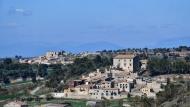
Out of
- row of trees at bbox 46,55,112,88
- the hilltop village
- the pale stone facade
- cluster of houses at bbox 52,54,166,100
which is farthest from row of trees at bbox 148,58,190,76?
row of trees at bbox 46,55,112,88

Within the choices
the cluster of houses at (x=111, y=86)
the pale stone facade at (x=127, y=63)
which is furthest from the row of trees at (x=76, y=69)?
the pale stone facade at (x=127, y=63)

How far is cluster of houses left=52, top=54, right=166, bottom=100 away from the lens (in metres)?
47.3

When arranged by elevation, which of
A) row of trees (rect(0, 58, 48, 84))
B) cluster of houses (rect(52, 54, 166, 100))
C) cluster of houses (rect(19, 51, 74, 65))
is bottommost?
cluster of houses (rect(52, 54, 166, 100))

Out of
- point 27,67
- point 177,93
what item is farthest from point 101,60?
point 177,93

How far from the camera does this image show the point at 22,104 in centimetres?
4241

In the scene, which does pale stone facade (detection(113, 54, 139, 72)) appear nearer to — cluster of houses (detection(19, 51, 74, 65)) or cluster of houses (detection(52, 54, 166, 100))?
cluster of houses (detection(52, 54, 166, 100))

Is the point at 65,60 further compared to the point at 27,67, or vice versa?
the point at 65,60

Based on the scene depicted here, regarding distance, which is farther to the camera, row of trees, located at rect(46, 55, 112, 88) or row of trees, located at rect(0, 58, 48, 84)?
row of trees, located at rect(0, 58, 48, 84)

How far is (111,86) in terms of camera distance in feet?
162

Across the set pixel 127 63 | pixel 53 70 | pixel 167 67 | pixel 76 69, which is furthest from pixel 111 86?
pixel 53 70

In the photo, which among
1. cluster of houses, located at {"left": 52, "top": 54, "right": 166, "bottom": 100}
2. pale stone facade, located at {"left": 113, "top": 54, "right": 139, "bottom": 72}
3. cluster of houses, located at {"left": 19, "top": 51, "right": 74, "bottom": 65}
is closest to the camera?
cluster of houses, located at {"left": 52, "top": 54, "right": 166, "bottom": 100}

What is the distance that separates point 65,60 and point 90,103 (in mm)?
37274

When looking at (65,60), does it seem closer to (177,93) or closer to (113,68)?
(113,68)

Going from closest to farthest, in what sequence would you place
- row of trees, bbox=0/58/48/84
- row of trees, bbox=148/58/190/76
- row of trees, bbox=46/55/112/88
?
1. row of trees, bbox=148/58/190/76
2. row of trees, bbox=46/55/112/88
3. row of trees, bbox=0/58/48/84
